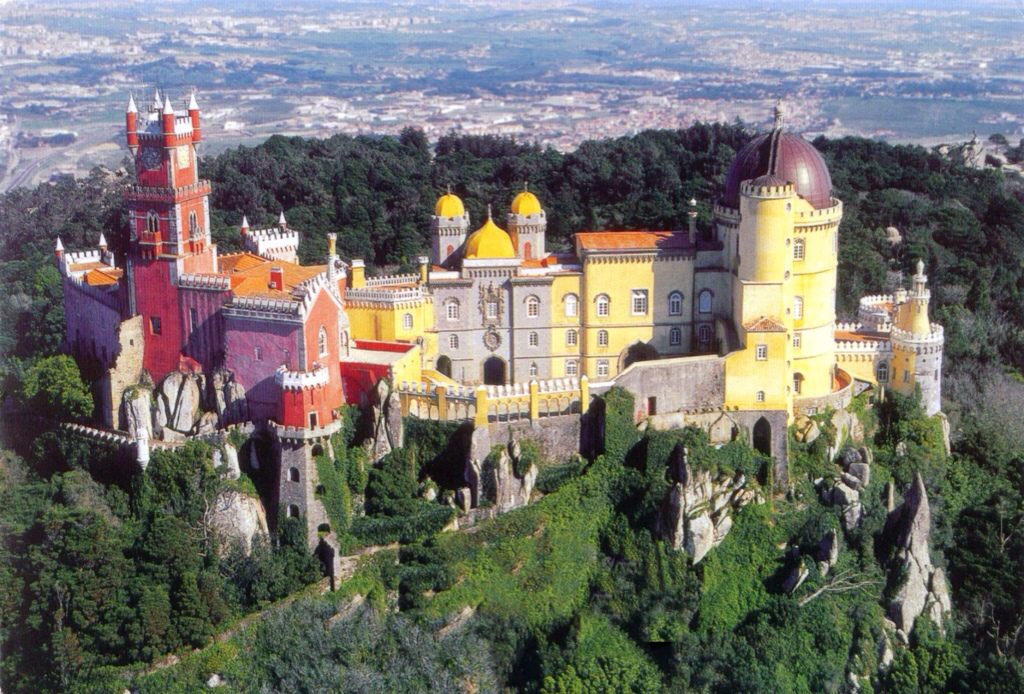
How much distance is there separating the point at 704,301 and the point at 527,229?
5.86 metres

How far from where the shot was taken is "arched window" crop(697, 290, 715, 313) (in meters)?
41.6

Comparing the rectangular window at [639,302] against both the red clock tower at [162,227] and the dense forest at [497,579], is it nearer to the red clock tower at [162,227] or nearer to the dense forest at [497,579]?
the dense forest at [497,579]

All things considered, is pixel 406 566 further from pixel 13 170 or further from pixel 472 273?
pixel 13 170

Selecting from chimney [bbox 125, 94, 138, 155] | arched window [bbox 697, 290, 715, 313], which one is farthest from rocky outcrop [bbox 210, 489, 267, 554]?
arched window [bbox 697, 290, 715, 313]

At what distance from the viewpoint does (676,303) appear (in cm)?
4178

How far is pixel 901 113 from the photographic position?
77000 mm

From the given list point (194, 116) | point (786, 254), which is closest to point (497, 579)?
point (786, 254)

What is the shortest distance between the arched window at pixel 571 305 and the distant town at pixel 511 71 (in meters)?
18.7

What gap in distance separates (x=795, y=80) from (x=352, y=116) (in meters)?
26.2

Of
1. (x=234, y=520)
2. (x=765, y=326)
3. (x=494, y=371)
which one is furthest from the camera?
(x=494, y=371)

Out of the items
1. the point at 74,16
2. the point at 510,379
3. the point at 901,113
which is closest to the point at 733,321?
the point at 510,379

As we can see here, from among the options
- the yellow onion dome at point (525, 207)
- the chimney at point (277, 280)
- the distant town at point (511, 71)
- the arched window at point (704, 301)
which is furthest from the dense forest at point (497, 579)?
the distant town at point (511, 71)

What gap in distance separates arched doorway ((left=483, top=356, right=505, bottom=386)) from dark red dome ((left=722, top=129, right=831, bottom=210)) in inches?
318

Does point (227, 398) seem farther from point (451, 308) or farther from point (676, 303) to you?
point (676, 303)
